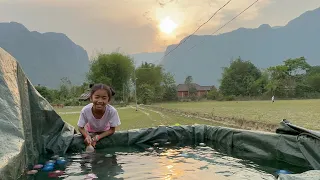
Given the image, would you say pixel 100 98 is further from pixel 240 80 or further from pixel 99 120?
pixel 240 80

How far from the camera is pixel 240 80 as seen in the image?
2778 inches

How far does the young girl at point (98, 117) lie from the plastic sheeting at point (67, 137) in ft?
0.86

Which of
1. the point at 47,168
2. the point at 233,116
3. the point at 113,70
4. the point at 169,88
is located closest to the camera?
the point at 47,168

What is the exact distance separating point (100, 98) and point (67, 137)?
1.14 metres

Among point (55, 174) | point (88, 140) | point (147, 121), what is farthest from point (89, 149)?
point (147, 121)

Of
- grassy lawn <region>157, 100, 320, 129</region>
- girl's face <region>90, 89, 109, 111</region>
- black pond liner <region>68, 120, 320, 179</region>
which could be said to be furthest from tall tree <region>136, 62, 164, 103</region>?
girl's face <region>90, 89, 109, 111</region>

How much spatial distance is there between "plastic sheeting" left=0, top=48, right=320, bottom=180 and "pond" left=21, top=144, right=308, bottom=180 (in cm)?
22

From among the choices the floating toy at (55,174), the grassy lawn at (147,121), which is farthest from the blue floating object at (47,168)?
the grassy lawn at (147,121)

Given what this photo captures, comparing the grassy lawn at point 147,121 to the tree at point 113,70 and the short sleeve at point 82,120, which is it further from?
the tree at point 113,70

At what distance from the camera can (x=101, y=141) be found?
18.9ft

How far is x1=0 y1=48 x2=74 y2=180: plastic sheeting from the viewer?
3.30 metres

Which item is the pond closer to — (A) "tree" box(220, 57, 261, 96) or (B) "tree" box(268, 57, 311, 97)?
(B) "tree" box(268, 57, 311, 97)

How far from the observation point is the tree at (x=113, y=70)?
55.7 meters

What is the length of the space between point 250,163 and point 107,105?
2439 mm
